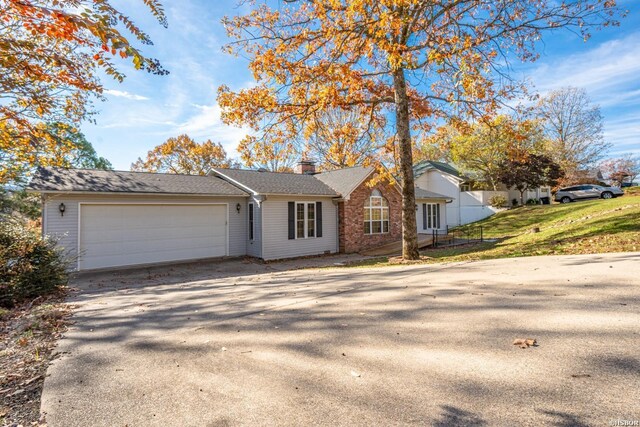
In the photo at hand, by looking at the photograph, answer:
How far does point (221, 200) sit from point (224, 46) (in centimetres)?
657

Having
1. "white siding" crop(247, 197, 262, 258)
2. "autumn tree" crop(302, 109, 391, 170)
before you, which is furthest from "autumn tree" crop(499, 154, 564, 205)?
"white siding" crop(247, 197, 262, 258)

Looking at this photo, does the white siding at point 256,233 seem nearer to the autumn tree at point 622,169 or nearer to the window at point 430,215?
the window at point 430,215

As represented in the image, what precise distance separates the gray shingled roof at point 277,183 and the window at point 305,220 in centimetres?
77

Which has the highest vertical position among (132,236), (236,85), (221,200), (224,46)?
(224,46)

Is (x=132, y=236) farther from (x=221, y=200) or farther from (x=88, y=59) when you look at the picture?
(x=88, y=59)

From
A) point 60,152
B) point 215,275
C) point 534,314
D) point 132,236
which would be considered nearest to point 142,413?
point 534,314

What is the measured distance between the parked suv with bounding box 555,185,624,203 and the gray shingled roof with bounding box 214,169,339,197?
24278 mm

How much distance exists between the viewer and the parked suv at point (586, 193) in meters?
27.6

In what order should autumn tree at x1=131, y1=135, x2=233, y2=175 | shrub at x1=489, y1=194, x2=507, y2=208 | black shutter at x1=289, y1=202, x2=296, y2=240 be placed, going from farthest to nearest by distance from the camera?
1. autumn tree at x1=131, y1=135, x2=233, y2=175
2. shrub at x1=489, y1=194, x2=507, y2=208
3. black shutter at x1=289, y1=202, x2=296, y2=240

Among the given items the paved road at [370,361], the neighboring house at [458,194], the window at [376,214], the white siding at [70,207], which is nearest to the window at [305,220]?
the window at [376,214]

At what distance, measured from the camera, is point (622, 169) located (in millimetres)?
39000

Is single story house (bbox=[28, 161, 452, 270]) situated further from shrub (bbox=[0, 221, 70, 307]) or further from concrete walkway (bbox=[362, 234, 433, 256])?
shrub (bbox=[0, 221, 70, 307])

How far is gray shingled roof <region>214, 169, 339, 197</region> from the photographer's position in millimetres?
15608

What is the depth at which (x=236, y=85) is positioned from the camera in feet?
38.0
